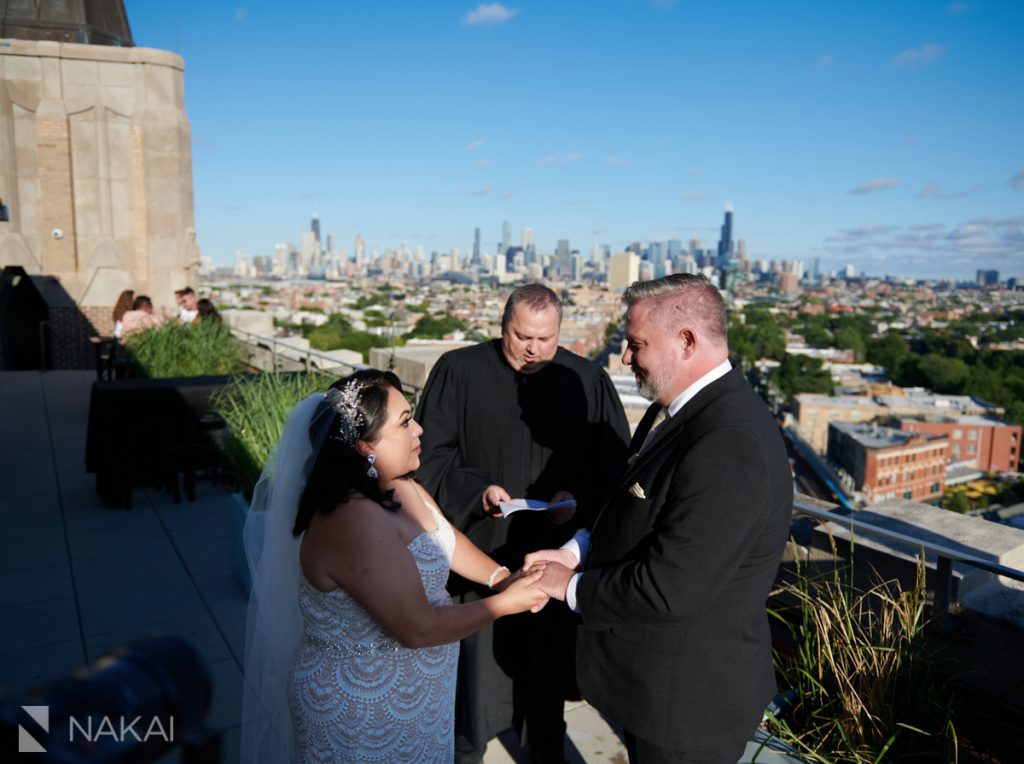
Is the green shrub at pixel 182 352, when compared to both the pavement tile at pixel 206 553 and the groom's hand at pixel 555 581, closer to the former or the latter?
the pavement tile at pixel 206 553

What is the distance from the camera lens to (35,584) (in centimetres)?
454

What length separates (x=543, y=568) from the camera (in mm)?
2129

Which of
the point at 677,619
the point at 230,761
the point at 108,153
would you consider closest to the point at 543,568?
the point at 677,619

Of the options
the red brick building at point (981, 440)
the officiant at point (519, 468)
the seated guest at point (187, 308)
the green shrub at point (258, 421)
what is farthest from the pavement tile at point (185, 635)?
the red brick building at point (981, 440)

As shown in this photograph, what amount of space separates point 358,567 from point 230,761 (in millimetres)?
1649

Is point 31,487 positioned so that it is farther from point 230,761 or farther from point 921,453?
point 921,453

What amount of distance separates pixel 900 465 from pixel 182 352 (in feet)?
157

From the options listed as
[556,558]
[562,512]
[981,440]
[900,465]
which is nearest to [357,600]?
[556,558]

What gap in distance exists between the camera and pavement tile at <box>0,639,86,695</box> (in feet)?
11.2

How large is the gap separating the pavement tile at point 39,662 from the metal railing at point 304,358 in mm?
2608

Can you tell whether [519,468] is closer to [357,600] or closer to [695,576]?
[357,600]

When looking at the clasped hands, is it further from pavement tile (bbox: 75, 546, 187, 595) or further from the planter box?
the planter box

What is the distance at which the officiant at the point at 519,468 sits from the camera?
8.96 ft

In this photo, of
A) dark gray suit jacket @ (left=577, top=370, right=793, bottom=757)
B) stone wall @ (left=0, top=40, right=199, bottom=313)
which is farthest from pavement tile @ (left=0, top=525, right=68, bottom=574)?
stone wall @ (left=0, top=40, right=199, bottom=313)
